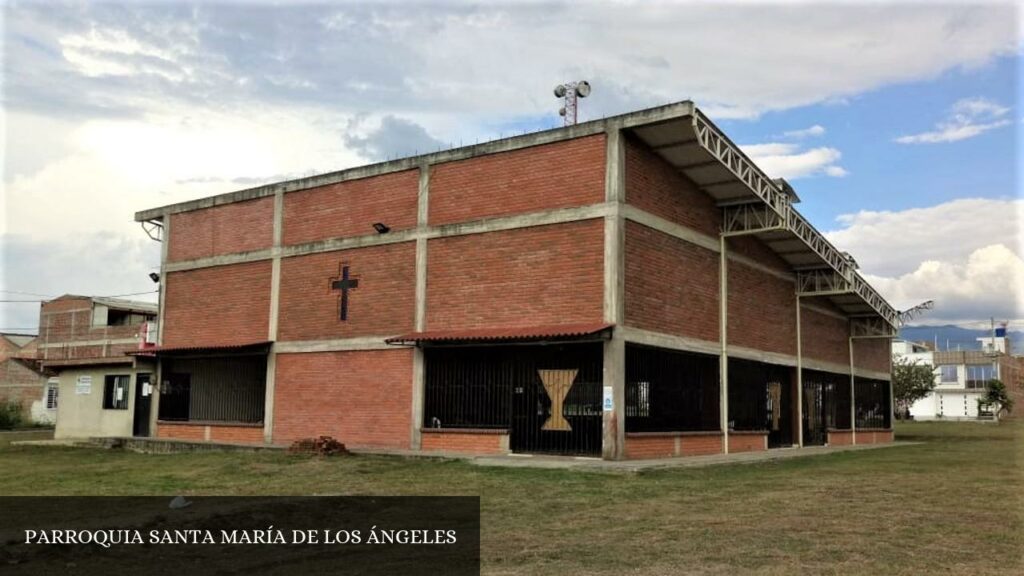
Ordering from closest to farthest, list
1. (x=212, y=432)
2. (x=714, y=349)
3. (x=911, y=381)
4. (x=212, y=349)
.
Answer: (x=714, y=349) < (x=212, y=349) < (x=212, y=432) < (x=911, y=381)

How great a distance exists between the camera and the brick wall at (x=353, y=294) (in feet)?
78.7

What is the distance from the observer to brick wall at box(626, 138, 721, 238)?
2117cm

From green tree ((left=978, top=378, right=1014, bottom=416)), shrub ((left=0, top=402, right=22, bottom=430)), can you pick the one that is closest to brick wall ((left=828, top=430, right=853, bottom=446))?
shrub ((left=0, top=402, right=22, bottom=430))

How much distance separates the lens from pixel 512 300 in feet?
71.3

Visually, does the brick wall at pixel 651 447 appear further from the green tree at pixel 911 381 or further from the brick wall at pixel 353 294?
the green tree at pixel 911 381

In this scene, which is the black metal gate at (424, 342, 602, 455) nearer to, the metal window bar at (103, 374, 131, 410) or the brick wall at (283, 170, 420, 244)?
the brick wall at (283, 170, 420, 244)

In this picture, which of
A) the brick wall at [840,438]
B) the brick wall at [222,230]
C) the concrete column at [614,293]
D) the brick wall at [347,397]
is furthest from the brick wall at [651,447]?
the brick wall at [840,438]

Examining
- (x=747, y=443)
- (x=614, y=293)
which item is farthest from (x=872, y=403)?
(x=614, y=293)

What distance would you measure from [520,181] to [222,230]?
12.2 metres

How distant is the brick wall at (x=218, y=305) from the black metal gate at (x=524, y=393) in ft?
24.5

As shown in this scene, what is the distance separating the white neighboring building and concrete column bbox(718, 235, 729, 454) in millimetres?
76863

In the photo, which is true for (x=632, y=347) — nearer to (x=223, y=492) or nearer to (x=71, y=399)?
(x=223, y=492)

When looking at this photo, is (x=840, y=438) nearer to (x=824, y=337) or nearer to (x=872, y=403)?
(x=824, y=337)

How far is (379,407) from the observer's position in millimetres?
23938
